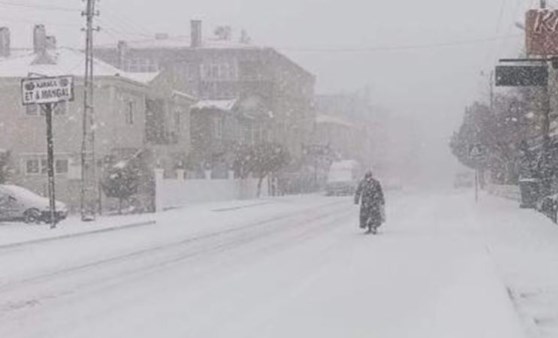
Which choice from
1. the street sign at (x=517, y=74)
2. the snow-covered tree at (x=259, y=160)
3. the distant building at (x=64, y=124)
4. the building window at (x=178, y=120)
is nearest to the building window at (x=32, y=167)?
the distant building at (x=64, y=124)

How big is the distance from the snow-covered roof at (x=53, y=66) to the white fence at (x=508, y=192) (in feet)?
66.9

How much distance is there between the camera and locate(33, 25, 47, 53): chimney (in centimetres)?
5442

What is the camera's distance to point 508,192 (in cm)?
5466

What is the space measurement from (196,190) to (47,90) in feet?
76.3

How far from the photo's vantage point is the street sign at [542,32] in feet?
50.8

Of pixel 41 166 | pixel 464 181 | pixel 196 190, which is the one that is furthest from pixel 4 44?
pixel 464 181

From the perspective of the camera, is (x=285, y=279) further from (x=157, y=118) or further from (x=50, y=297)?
(x=157, y=118)

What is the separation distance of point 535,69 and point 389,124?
6604 inches

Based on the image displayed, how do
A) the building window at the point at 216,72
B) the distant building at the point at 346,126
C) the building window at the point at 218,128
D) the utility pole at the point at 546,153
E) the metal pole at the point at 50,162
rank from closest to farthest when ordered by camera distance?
the metal pole at the point at 50,162 < the utility pole at the point at 546,153 < the building window at the point at 218,128 < the building window at the point at 216,72 < the distant building at the point at 346,126

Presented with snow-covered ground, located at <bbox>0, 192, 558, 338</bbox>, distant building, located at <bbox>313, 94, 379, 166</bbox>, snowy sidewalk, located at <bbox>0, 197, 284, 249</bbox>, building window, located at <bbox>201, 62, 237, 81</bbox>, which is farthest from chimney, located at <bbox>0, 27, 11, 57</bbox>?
distant building, located at <bbox>313, 94, 379, 166</bbox>

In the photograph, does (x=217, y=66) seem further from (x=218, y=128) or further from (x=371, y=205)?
(x=371, y=205)

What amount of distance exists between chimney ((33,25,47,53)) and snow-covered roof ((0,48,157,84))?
54 centimetres

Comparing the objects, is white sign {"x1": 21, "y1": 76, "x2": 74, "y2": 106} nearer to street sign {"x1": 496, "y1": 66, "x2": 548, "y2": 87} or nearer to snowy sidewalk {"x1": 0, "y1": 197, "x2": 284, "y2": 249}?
snowy sidewalk {"x1": 0, "y1": 197, "x2": 284, "y2": 249}

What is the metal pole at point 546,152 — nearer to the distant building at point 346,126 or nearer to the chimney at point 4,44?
the chimney at point 4,44
